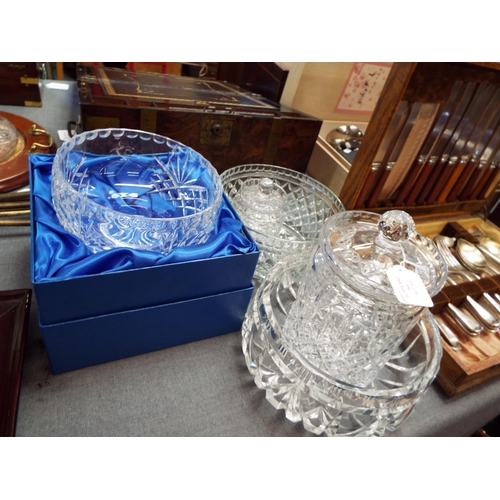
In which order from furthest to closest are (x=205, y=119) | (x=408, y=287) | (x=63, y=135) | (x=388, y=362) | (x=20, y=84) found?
1. (x=20, y=84)
2. (x=63, y=135)
3. (x=205, y=119)
4. (x=388, y=362)
5. (x=408, y=287)

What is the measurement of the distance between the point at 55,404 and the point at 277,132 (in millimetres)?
789

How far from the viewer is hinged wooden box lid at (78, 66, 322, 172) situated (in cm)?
84

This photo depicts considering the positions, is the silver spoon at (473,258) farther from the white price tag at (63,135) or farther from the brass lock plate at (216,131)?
the white price tag at (63,135)

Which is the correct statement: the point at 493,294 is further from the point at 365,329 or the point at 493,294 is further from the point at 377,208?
the point at 365,329

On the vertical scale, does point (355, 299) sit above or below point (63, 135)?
above

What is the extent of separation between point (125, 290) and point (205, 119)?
0.53m

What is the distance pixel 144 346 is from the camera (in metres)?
0.62

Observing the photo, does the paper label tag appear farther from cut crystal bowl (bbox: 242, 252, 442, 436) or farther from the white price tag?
the white price tag

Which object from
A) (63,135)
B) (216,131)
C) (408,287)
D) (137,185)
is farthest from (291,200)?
(63,135)

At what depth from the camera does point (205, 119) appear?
888 millimetres

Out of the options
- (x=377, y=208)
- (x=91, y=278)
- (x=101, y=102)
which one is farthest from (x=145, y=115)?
(x=377, y=208)

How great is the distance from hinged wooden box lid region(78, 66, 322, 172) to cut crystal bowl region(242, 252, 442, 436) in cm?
45

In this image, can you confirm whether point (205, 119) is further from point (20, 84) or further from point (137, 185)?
point (20, 84)

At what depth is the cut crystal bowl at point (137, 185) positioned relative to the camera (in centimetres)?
54
